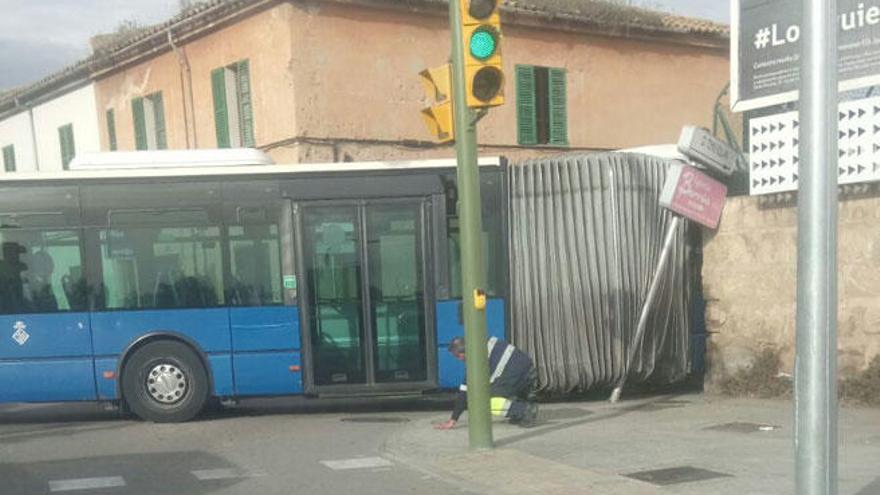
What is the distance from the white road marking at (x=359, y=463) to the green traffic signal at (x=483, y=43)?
11.9ft

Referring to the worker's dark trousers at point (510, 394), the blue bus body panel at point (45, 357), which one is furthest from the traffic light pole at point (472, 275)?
the blue bus body panel at point (45, 357)

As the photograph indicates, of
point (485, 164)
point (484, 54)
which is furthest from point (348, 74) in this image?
point (484, 54)

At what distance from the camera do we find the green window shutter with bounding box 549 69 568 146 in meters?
21.0

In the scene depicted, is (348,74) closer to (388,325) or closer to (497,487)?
(388,325)

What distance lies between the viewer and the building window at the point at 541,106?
20.6 m

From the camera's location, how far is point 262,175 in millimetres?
11109

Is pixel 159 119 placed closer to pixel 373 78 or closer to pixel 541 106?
pixel 373 78

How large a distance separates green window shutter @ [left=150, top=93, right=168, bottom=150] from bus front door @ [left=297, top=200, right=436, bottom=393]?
12.2 meters

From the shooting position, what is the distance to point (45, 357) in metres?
10.7

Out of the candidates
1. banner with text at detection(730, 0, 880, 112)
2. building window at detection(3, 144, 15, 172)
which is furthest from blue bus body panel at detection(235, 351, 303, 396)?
building window at detection(3, 144, 15, 172)

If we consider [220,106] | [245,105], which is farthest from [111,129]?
[245,105]

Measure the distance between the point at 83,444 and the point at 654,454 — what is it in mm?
5648

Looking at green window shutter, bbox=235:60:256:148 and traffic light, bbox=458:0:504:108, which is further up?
green window shutter, bbox=235:60:256:148

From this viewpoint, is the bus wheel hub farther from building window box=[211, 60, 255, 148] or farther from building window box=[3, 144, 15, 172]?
building window box=[3, 144, 15, 172]
